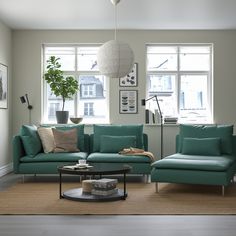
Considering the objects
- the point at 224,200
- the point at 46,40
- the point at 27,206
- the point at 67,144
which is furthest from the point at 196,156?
the point at 46,40

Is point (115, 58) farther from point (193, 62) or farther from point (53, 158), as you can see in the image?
point (193, 62)

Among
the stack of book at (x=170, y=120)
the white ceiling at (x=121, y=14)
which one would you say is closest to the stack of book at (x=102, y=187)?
the white ceiling at (x=121, y=14)

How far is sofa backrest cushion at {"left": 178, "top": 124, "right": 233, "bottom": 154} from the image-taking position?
6.89 meters

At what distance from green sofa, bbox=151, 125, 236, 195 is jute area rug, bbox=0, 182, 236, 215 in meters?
0.21

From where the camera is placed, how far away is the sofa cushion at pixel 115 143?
23.9 ft

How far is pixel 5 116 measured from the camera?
313 inches

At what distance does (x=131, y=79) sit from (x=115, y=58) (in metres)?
2.51

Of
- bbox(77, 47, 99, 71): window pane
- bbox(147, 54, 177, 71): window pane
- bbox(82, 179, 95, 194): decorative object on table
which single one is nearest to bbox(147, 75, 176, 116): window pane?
bbox(147, 54, 177, 71): window pane

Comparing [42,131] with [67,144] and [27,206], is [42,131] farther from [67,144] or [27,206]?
[27,206]

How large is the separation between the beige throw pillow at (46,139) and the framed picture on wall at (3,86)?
37.4 inches

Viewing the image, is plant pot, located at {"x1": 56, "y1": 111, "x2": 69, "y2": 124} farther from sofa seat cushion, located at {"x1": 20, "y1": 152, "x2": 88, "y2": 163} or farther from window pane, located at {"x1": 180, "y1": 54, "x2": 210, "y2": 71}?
window pane, located at {"x1": 180, "y1": 54, "x2": 210, "y2": 71}

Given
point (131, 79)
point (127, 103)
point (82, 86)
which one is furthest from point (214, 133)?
point (82, 86)

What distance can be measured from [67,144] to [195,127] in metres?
2.05

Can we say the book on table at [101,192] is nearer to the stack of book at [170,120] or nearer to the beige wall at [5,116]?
the beige wall at [5,116]
